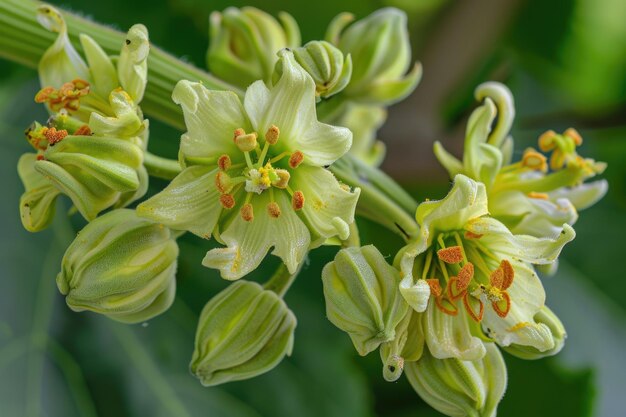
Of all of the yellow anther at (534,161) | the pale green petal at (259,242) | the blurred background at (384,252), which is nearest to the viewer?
the pale green petal at (259,242)

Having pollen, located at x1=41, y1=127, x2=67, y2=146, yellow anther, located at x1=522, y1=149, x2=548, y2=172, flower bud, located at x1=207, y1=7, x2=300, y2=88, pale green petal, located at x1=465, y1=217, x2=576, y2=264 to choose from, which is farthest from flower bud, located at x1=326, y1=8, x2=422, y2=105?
pollen, located at x1=41, y1=127, x2=67, y2=146

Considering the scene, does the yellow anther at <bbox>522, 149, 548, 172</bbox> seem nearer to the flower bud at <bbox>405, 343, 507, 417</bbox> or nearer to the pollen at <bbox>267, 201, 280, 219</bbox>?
the flower bud at <bbox>405, 343, 507, 417</bbox>

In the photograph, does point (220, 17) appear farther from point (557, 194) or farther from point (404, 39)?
point (557, 194)

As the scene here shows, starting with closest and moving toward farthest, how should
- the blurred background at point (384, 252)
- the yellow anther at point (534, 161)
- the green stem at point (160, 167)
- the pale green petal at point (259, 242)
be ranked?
the pale green petal at point (259, 242) < the green stem at point (160, 167) < the yellow anther at point (534, 161) < the blurred background at point (384, 252)

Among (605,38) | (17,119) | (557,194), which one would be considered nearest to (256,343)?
(557,194)

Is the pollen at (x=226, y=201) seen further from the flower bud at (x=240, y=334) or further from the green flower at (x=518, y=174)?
the green flower at (x=518, y=174)

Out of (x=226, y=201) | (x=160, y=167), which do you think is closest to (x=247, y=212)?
(x=226, y=201)

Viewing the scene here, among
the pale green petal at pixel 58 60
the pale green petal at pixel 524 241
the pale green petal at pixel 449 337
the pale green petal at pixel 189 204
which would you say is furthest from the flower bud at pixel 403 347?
the pale green petal at pixel 58 60
